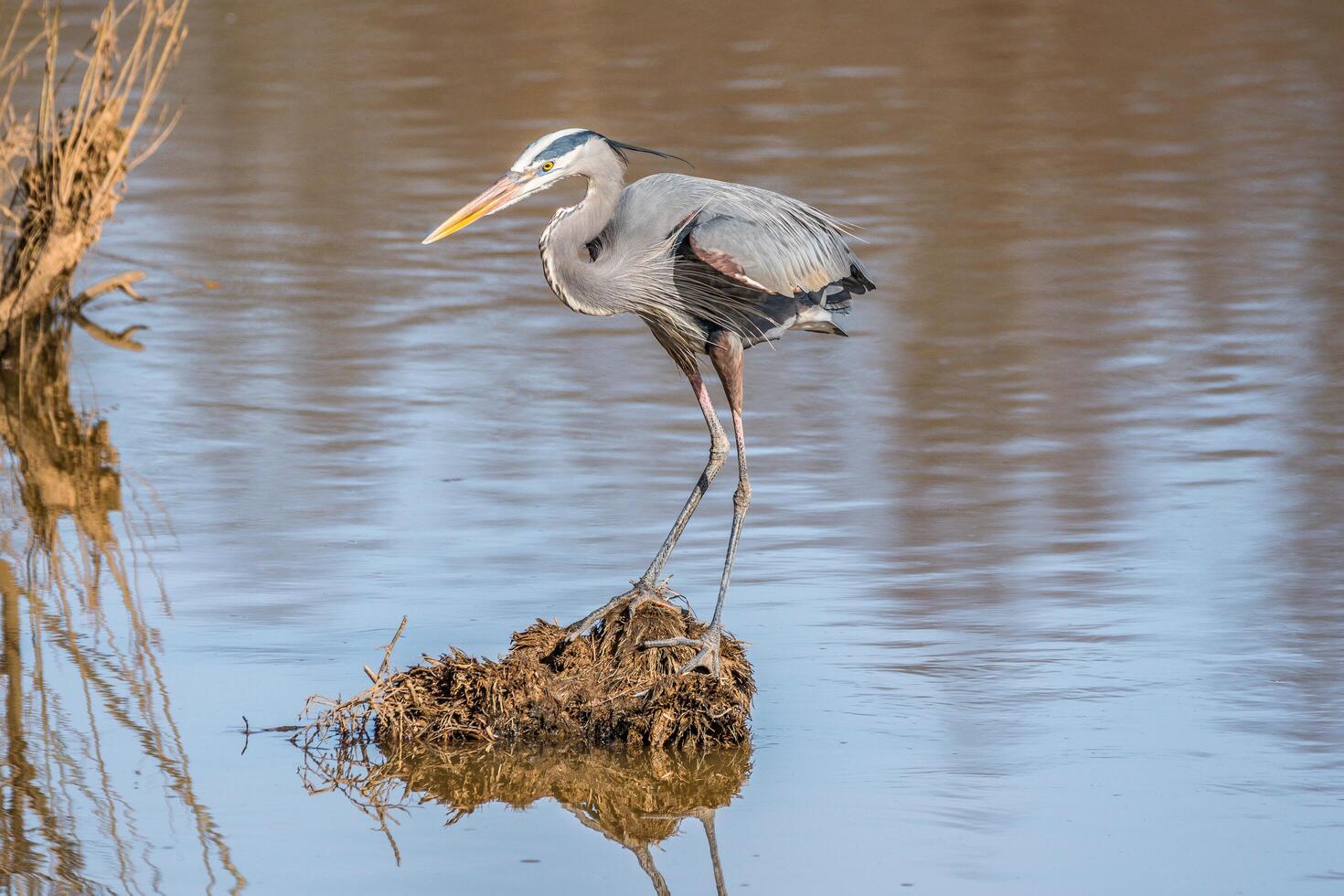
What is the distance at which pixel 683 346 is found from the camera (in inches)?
249

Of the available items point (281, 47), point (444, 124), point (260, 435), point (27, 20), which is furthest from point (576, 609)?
point (27, 20)

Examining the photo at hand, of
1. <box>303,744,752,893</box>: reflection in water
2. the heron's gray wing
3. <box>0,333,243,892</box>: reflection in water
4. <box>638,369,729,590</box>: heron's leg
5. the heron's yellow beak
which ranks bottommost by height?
<box>303,744,752,893</box>: reflection in water

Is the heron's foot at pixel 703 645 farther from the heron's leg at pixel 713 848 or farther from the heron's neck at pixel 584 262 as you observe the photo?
the heron's neck at pixel 584 262

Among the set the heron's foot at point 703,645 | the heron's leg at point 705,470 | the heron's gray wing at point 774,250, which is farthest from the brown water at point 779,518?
the heron's gray wing at point 774,250

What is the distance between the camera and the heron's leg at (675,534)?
5.84m

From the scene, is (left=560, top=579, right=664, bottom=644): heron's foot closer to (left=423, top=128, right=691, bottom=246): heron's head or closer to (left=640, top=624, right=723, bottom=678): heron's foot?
(left=640, top=624, right=723, bottom=678): heron's foot

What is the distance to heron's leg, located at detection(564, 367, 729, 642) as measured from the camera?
584cm

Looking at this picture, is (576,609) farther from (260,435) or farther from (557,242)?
(260,435)

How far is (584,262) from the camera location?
19.5ft

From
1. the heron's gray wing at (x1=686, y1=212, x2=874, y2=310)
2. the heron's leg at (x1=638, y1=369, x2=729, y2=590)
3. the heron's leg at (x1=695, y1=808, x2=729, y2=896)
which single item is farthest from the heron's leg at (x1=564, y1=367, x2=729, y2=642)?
the heron's leg at (x1=695, y1=808, x2=729, y2=896)

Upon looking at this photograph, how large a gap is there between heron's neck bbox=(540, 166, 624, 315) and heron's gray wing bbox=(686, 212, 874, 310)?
263 millimetres

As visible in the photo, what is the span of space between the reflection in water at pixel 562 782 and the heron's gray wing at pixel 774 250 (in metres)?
1.40

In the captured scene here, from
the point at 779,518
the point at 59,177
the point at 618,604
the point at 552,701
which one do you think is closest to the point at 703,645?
the point at 618,604

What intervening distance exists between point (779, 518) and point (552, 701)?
2.17 m
